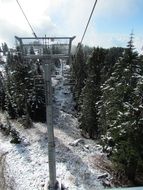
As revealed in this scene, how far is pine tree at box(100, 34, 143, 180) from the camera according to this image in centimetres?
1721

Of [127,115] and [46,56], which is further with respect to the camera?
[127,115]

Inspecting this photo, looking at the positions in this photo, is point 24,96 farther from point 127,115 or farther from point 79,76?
point 127,115

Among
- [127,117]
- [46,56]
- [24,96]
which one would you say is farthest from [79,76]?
[46,56]

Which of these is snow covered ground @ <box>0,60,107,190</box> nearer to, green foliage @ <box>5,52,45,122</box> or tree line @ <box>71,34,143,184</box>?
tree line @ <box>71,34,143,184</box>

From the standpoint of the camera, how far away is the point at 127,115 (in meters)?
17.5

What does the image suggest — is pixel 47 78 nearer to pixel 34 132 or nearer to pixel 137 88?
pixel 137 88

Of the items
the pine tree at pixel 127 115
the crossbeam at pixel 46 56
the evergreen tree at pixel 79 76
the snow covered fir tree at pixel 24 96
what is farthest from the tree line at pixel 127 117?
the evergreen tree at pixel 79 76

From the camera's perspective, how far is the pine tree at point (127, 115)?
1721cm

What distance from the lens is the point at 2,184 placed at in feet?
63.4

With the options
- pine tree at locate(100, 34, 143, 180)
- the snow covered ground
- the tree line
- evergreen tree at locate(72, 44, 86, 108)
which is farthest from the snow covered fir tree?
pine tree at locate(100, 34, 143, 180)

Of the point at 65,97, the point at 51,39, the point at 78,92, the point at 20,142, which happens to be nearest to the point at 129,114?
the point at 51,39

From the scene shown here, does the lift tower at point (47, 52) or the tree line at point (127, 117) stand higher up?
the lift tower at point (47, 52)

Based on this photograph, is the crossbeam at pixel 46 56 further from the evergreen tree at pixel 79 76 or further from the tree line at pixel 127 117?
the evergreen tree at pixel 79 76

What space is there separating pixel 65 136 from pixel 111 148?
31.3ft
